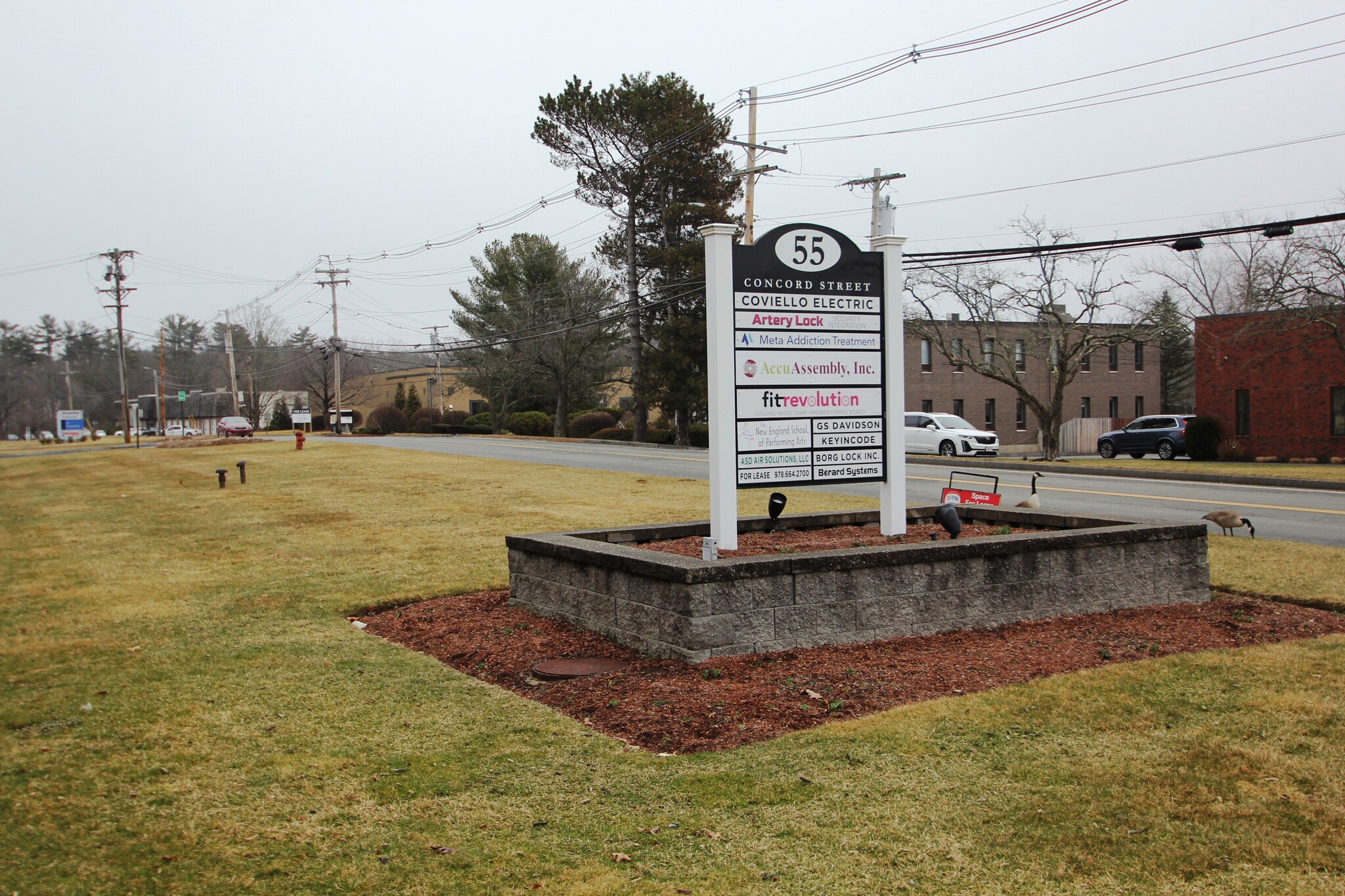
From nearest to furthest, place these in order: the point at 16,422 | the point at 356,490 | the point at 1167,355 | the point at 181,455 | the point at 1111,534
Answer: the point at 1111,534
the point at 356,490
the point at 181,455
the point at 1167,355
the point at 16,422

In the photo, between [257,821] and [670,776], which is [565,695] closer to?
[670,776]

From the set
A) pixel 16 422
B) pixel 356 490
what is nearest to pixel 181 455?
pixel 356 490

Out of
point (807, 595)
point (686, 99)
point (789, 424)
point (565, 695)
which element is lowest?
point (565, 695)

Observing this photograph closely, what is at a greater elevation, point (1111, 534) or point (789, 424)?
point (789, 424)

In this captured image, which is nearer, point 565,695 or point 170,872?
point 170,872

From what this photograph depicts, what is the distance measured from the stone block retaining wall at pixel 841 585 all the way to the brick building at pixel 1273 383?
2801 centimetres

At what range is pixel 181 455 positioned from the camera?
3791 cm

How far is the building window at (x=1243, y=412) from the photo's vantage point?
35.9m

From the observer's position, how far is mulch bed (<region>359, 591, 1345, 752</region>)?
5.56m

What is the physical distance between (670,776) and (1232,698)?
3405mm

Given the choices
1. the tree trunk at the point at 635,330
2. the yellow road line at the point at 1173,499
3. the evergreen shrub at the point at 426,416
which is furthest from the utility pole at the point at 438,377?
the yellow road line at the point at 1173,499

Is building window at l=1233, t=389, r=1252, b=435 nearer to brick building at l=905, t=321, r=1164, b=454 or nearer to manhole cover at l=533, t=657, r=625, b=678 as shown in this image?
brick building at l=905, t=321, r=1164, b=454

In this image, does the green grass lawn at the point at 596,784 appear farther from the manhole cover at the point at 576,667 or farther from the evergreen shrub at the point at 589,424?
the evergreen shrub at the point at 589,424

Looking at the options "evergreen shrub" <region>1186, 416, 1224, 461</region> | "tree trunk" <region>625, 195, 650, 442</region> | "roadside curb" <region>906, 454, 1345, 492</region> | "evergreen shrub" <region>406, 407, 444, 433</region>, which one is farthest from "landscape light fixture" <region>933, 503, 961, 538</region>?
"evergreen shrub" <region>406, 407, 444, 433</region>
